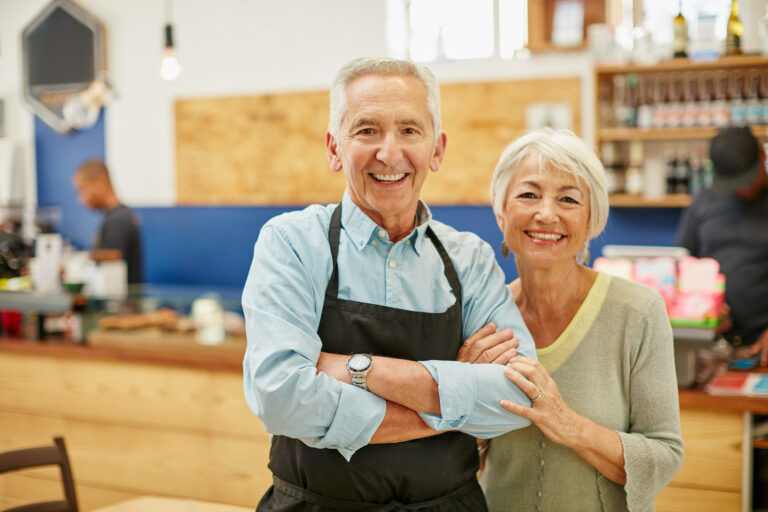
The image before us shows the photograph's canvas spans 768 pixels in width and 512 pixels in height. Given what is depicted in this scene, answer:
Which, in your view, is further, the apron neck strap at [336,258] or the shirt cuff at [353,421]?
the apron neck strap at [336,258]

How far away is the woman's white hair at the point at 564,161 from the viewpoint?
188 cm

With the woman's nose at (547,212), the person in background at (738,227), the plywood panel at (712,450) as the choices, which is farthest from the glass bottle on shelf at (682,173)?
the woman's nose at (547,212)

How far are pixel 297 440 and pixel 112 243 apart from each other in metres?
4.10

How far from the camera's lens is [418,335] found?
1688 millimetres

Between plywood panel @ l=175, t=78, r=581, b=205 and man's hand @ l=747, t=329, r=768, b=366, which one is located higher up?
plywood panel @ l=175, t=78, r=581, b=205

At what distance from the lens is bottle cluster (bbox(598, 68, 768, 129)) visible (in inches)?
205

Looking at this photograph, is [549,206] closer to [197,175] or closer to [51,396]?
[51,396]

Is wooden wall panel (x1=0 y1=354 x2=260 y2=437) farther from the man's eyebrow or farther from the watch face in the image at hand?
the man's eyebrow

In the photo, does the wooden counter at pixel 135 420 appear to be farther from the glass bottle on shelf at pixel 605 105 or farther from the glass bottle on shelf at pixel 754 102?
the glass bottle on shelf at pixel 754 102

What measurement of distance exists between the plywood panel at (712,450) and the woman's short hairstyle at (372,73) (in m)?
1.79

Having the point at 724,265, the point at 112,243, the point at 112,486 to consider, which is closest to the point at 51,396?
the point at 112,486

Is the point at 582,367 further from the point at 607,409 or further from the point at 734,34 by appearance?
the point at 734,34

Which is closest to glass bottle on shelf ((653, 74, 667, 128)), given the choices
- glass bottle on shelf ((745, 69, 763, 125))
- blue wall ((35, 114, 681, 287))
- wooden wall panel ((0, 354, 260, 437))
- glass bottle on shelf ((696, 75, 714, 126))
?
glass bottle on shelf ((696, 75, 714, 126))

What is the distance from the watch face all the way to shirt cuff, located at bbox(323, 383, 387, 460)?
45 mm
